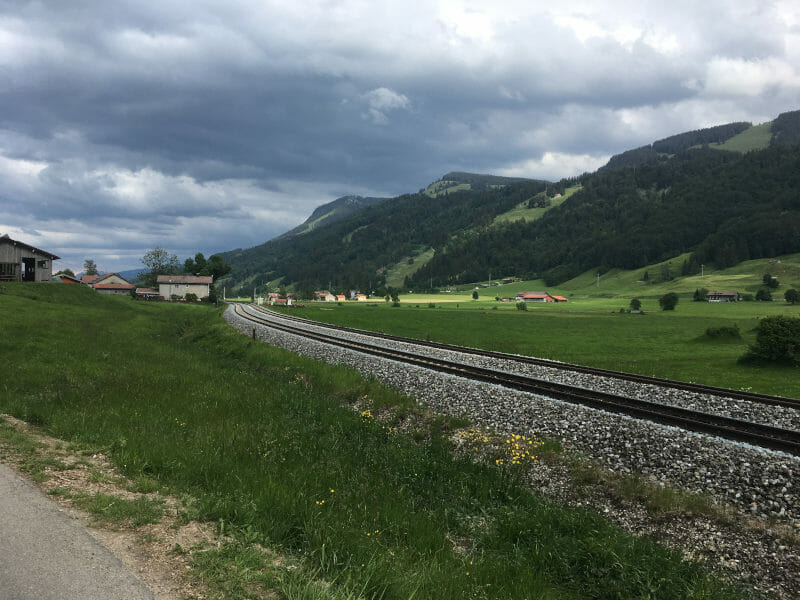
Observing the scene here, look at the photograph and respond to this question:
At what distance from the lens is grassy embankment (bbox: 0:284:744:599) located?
5656mm

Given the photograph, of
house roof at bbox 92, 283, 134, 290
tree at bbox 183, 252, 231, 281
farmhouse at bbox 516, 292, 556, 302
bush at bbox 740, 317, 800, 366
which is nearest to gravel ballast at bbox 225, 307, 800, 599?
bush at bbox 740, 317, 800, 366

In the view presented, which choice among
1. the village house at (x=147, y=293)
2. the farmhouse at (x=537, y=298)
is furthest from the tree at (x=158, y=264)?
the farmhouse at (x=537, y=298)

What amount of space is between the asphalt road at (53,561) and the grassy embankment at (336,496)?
854mm

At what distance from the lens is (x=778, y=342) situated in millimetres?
25062

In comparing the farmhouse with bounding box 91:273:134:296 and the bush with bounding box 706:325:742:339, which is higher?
the farmhouse with bounding box 91:273:134:296

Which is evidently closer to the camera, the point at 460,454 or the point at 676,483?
the point at 676,483

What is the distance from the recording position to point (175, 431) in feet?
35.0

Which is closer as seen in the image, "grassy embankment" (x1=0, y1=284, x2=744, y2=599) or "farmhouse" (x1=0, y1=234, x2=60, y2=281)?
"grassy embankment" (x1=0, y1=284, x2=744, y2=599)

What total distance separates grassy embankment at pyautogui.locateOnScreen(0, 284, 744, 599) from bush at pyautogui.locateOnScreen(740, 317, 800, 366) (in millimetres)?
23623

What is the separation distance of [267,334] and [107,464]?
1195 inches

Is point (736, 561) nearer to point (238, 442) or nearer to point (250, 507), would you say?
point (250, 507)

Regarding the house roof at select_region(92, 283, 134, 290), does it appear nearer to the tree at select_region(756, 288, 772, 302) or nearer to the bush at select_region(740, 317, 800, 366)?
the bush at select_region(740, 317, 800, 366)

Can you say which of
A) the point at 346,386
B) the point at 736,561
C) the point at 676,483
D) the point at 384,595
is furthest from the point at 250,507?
the point at 346,386

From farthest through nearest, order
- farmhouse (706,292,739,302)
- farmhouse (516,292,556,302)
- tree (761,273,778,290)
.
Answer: farmhouse (516,292,556,302) → tree (761,273,778,290) → farmhouse (706,292,739,302)
